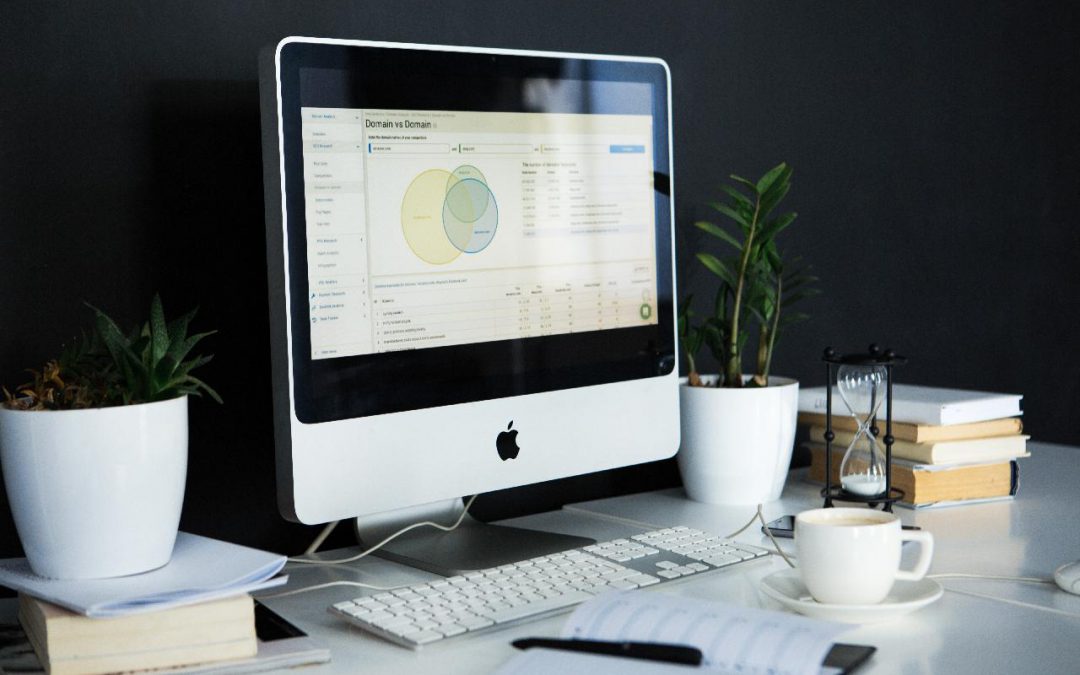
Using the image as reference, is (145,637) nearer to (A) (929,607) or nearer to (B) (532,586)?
(B) (532,586)

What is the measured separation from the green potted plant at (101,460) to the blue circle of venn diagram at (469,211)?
32cm

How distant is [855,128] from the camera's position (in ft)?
6.40

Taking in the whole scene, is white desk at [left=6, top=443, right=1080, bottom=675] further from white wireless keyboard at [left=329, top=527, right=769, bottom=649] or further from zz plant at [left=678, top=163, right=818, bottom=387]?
zz plant at [left=678, top=163, right=818, bottom=387]

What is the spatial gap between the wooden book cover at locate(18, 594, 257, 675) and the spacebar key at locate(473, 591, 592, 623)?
0.65ft

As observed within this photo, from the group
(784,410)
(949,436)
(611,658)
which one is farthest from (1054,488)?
(611,658)

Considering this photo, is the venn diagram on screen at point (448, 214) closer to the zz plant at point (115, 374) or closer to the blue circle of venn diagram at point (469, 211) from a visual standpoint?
the blue circle of venn diagram at point (469, 211)

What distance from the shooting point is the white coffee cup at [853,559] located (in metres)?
1.00

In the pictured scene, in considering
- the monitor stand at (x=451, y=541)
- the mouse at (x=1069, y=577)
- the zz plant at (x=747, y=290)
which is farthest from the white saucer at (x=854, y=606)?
the zz plant at (x=747, y=290)

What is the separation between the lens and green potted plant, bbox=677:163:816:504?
1475mm

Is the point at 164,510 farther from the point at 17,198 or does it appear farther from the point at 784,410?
the point at 784,410

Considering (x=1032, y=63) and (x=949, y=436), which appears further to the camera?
(x=1032, y=63)

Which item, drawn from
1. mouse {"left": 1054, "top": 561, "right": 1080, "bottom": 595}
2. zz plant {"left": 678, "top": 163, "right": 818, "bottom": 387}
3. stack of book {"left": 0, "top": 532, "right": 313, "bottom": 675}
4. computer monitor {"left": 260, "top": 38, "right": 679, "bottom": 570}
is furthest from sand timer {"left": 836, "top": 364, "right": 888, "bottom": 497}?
stack of book {"left": 0, "top": 532, "right": 313, "bottom": 675}

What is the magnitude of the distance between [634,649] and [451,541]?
45cm

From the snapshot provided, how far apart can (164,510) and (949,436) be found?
98cm
